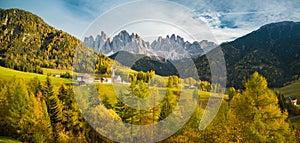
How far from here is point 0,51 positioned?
185 meters

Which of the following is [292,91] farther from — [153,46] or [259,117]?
[153,46]

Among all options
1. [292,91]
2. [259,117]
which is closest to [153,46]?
[259,117]

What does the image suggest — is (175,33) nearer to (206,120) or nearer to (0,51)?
(206,120)

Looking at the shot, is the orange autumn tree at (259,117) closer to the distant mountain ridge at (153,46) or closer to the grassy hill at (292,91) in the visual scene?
the distant mountain ridge at (153,46)

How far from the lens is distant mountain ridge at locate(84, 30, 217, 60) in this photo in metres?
16.3

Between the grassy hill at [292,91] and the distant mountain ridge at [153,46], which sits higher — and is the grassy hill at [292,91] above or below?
below

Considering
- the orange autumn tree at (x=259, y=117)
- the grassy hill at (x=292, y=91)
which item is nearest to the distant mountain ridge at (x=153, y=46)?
the orange autumn tree at (x=259, y=117)

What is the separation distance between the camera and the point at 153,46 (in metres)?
20.2

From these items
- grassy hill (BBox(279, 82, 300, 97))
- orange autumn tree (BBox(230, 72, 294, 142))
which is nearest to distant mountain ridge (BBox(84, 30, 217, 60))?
orange autumn tree (BBox(230, 72, 294, 142))

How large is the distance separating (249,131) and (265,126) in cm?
151

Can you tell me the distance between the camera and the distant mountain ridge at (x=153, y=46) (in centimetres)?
A: 1627

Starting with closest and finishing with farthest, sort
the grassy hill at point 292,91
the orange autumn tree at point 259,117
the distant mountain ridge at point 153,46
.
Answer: the distant mountain ridge at point 153,46 < the orange autumn tree at point 259,117 < the grassy hill at point 292,91

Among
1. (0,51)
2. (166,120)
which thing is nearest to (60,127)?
(166,120)

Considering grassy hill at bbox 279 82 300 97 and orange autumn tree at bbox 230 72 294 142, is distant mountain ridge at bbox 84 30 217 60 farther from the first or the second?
grassy hill at bbox 279 82 300 97
